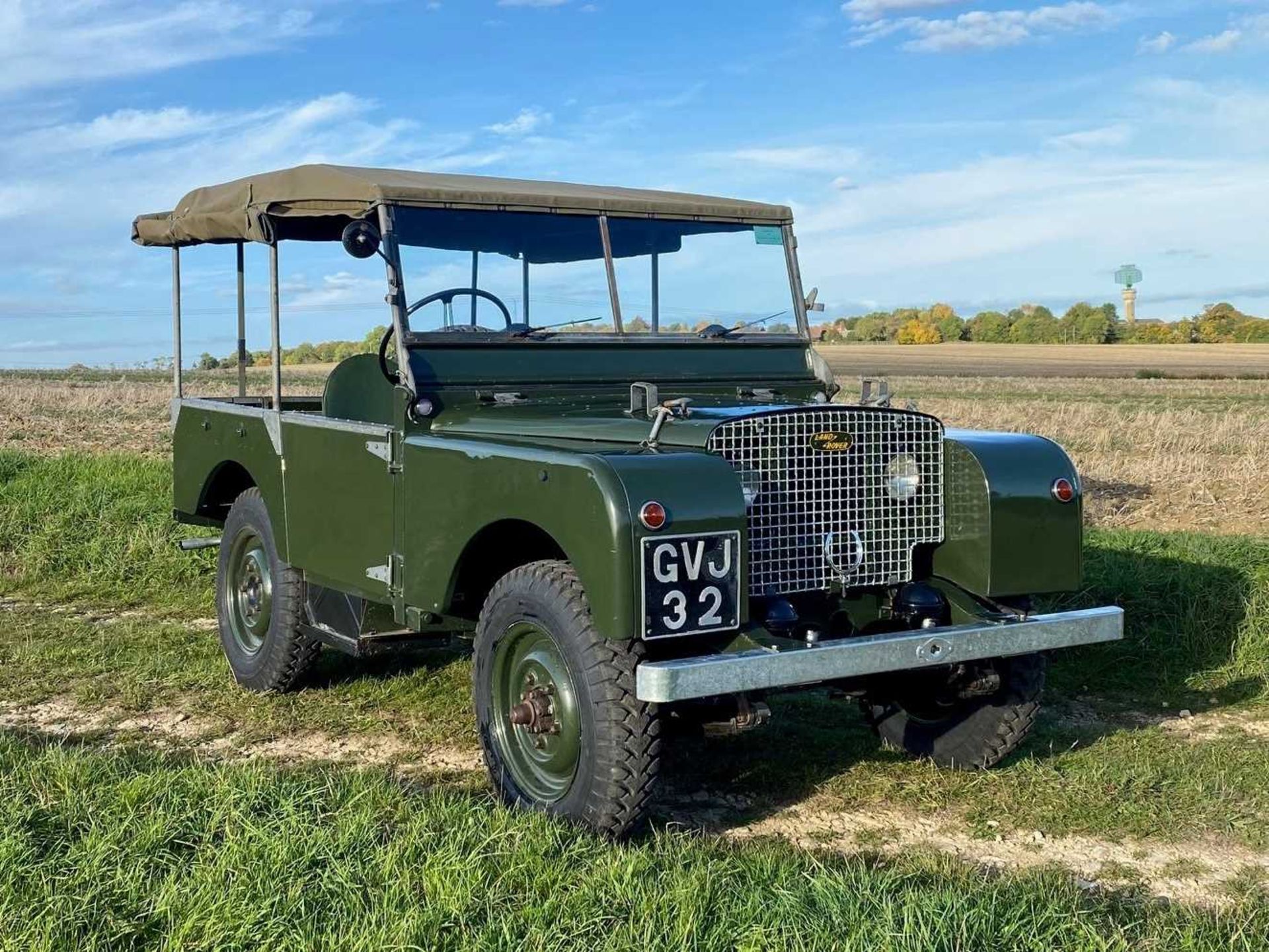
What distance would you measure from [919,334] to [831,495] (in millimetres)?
62377

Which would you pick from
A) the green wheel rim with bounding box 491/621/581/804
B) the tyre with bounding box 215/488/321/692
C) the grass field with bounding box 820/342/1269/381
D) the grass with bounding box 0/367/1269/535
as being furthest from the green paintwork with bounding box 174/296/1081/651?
the grass field with bounding box 820/342/1269/381

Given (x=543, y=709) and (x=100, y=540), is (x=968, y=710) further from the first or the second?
(x=100, y=540)

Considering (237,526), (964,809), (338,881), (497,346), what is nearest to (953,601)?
(964,809)

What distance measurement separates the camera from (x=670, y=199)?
19.5ft

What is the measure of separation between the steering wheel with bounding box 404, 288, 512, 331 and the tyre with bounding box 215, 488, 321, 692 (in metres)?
1.44

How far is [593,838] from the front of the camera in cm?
375

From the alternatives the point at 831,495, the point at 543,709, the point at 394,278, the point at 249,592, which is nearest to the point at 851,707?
the point at 831,495

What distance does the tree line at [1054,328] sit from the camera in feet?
208

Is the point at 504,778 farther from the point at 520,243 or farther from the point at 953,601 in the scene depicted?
the point at 520,243

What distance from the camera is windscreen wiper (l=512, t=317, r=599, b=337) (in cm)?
541

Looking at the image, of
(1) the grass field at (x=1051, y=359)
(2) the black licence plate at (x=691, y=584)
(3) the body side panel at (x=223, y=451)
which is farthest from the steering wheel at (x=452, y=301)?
(1) the grass field at (x=1051, y=359)

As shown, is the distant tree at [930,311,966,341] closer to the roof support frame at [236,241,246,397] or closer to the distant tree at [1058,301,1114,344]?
the distant tree at [1058,301,1114,344]

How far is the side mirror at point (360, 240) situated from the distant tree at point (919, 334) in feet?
202

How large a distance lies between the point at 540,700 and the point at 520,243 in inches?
85.5
